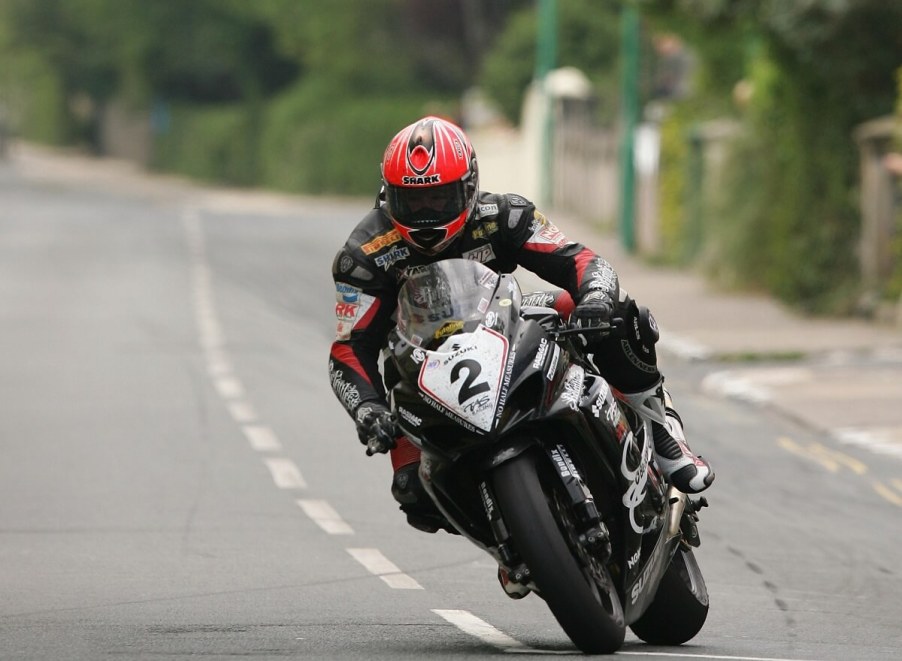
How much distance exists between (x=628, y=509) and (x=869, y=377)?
34.7 ft

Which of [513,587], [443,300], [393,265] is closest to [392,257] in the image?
[393,265]

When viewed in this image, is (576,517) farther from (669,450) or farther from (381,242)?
(381,242)

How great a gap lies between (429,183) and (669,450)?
132cm

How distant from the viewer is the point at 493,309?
6082mm

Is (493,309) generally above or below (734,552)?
above

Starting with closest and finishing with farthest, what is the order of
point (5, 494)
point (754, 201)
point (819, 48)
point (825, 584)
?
point (825, 584) → point (5, 494) → point (819, 48) → point (754, 201)

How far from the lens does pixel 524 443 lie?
599cm

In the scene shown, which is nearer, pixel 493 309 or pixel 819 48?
pixel 493 309

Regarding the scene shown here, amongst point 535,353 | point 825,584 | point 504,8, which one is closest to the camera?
point 535,353

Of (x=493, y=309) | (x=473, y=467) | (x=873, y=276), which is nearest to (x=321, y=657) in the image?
(x=473, y=467)

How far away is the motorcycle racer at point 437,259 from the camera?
6.38 metres

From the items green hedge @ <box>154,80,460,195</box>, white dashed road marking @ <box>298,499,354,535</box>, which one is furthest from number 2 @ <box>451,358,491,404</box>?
green hedge @ <box>154,80,460,195</box>

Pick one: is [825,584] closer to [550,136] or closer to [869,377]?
[869,377]

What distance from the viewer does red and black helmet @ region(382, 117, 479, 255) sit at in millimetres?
Answer: 6355
